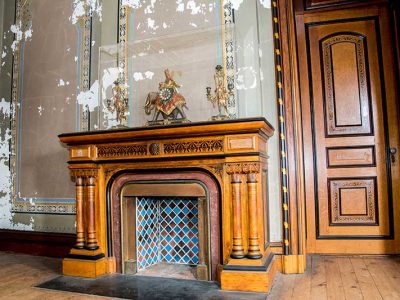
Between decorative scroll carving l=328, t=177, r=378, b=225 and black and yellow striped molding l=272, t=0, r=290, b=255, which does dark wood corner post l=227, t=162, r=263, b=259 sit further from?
decorative scroll carving l=328, t=177, r=378, b=225

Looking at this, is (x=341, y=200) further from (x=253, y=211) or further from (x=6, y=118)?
(x=6, y=118)

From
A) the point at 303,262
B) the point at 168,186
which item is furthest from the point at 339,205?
the point at 168,186

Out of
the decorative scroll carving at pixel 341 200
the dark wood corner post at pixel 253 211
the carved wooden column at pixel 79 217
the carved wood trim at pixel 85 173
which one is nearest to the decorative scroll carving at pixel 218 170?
the dark wood corner post at pixel 253 211

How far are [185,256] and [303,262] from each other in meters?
1.03

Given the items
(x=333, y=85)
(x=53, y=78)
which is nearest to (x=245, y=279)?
(x=333, y=85)

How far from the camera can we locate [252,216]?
257 centimetres

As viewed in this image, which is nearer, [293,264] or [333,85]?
[293,264]

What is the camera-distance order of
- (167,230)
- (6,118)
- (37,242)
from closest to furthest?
(167,230) < (37,242) < (6,118)

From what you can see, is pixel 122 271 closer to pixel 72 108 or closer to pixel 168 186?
pixel 168 186

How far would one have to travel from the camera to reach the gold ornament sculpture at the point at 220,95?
2.94m

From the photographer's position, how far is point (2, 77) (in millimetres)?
4527

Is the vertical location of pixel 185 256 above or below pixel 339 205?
below

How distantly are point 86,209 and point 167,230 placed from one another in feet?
2.50

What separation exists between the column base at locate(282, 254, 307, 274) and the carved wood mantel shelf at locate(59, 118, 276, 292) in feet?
0.58
